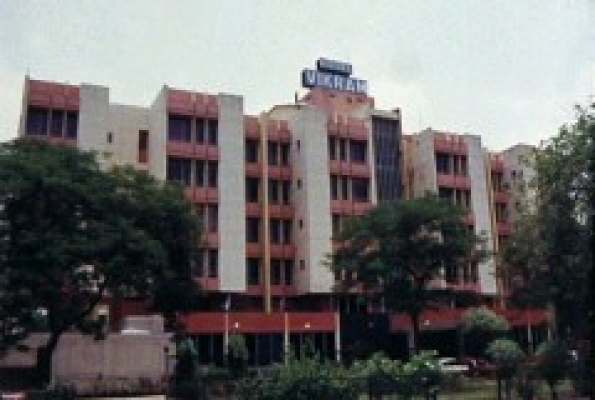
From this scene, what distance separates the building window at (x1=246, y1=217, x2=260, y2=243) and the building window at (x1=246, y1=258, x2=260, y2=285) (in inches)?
63.3

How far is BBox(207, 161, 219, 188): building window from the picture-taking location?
2073 inches

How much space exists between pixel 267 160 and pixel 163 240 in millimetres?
20698

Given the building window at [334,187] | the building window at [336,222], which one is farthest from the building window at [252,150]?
the building window at [336,222]

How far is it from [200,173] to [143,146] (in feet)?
17.4

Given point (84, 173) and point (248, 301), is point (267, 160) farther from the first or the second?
point (84, 173)

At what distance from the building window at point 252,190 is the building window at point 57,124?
14914 mm

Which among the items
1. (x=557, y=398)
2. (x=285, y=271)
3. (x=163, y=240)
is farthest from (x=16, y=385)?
(x=557, y=398)

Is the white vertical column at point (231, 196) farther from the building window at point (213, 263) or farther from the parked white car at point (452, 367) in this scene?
the parked white car at point (452, 367)

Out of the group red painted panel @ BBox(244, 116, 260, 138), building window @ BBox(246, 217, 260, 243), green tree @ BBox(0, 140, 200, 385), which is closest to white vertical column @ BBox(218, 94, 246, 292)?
red painted panel @ BBox(244, 116, 260, 138)

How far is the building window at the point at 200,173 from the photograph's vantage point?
171 ft

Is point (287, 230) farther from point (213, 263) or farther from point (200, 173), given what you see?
point (200, 173)

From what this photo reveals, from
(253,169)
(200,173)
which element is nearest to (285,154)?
(253,169)

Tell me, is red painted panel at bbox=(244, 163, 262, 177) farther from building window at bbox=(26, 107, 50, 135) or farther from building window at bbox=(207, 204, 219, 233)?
building window at bbox=(26, 107, 50, 135)

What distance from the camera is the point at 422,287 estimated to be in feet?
144
